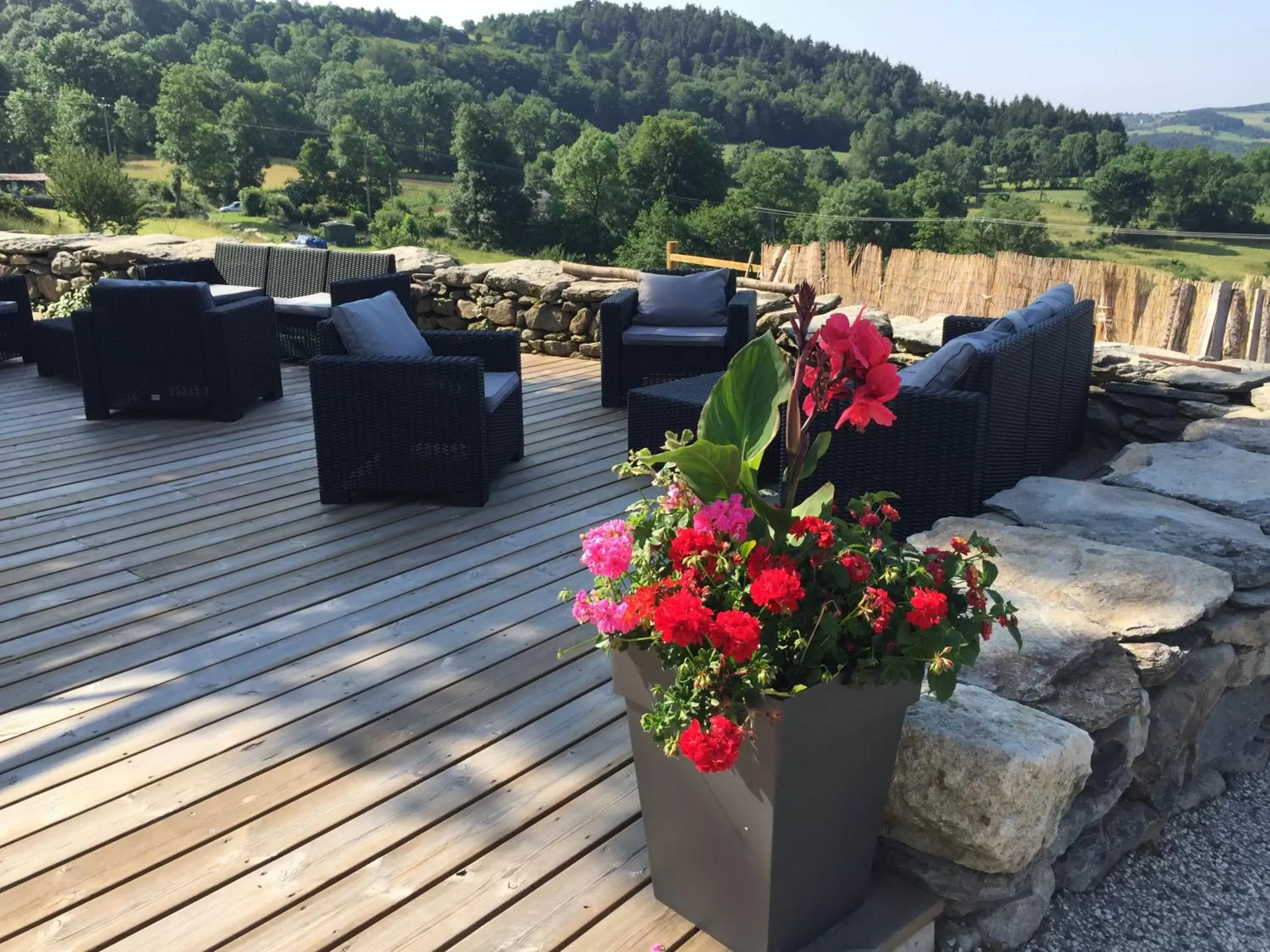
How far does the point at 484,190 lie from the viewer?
5522cm

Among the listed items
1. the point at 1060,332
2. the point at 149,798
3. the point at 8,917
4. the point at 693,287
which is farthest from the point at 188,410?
the point at 1060,332

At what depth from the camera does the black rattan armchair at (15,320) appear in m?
6.02

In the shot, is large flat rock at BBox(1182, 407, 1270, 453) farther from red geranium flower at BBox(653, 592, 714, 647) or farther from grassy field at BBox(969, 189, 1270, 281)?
grassy field at BBox(969, 189, 1270, 281)

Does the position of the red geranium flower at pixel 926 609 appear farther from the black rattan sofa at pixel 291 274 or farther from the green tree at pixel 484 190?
the green tree at pixel 484 190

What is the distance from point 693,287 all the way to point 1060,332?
206cm

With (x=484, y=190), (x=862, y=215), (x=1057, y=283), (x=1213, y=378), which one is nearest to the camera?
(x=1213, y=378)

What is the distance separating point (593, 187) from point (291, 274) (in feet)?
173

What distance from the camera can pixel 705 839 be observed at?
1.54 metres

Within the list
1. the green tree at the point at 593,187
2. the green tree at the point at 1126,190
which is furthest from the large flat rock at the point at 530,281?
the green tree at the point at 593,187

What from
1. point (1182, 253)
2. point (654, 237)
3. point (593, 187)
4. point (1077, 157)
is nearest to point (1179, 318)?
point (1182, 253)

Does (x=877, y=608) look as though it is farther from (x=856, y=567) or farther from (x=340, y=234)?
(x=340, y=234)

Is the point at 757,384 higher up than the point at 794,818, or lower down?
higher up

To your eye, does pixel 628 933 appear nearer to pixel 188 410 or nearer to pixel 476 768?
pixel 476 768

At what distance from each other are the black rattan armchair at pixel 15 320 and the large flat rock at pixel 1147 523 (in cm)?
585
